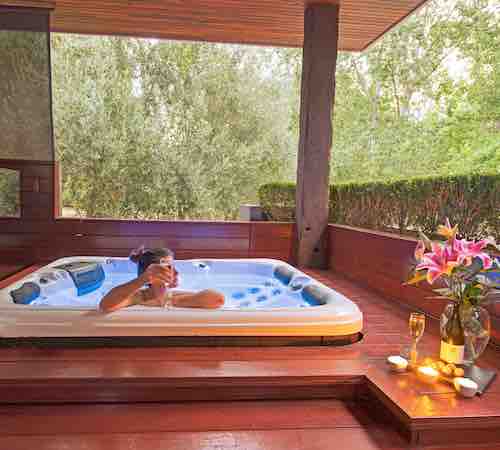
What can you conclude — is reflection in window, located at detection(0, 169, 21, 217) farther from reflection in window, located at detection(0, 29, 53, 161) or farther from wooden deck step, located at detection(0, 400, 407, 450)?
wooden deck step, located at detection(0, 400, 407, 450)

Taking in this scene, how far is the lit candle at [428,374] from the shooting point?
1498 mm

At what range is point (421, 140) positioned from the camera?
7.52 metres

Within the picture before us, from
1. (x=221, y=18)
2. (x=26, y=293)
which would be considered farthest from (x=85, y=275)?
(x=221, y=18)

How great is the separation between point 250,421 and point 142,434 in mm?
361

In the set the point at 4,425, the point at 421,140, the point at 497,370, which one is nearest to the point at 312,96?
the point at 497,370

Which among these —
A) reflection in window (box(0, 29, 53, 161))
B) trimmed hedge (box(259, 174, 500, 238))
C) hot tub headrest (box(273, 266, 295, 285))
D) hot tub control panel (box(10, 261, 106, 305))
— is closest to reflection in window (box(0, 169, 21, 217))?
reflection in window (box(0, 29, 53, 161))

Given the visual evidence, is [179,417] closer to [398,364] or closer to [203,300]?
[203,300]

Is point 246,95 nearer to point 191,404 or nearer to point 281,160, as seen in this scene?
point 281,160

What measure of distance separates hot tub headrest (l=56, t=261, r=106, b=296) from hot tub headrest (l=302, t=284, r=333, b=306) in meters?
1.49

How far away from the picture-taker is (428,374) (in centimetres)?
151

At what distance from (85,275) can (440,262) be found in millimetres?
2239

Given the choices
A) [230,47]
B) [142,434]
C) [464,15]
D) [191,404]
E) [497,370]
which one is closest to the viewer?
[142,434]

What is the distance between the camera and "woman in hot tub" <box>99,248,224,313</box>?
1794mm

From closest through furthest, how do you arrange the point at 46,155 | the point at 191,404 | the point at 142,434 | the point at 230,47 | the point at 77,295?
the point at 142,434
the point at 191,404
the point at 77,295
the point at 46,155
the point at 230,47
